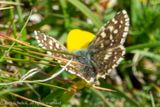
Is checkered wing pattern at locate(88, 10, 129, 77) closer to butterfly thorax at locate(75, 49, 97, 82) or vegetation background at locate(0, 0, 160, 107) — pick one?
butterfly thorax at locate(75, 49, 97, 82)

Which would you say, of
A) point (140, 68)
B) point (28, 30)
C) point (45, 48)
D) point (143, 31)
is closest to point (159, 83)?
point (140, 68)

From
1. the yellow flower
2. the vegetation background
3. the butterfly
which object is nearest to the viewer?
the butterfly

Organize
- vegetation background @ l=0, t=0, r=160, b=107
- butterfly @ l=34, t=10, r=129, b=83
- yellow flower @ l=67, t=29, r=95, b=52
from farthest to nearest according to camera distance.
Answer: yellow flower @ l=67, t=29, r=95, b=52
vegetation background @ l=0, t=0, r=160, b=107
butterfly @ l=34, t=10, r=129, b=83

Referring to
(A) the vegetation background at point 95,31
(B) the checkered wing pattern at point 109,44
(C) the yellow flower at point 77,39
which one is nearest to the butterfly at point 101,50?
(B) the checkered wing pattern at point 109,44

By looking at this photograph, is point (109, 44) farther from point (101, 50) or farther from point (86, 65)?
point (86, 65)

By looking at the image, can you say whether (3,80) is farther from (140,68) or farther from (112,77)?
(140,68)

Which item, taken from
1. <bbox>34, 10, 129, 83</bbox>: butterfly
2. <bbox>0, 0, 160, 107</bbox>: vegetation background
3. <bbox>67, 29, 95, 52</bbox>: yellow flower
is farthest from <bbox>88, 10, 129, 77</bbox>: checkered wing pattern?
<bbox>67, 29, 95, 52</bbox>: yellow flower

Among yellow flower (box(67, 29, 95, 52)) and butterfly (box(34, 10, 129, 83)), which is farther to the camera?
yellow flower (box(67, 29, 95, 52))

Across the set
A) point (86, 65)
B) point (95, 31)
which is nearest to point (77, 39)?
point (95, 31)
